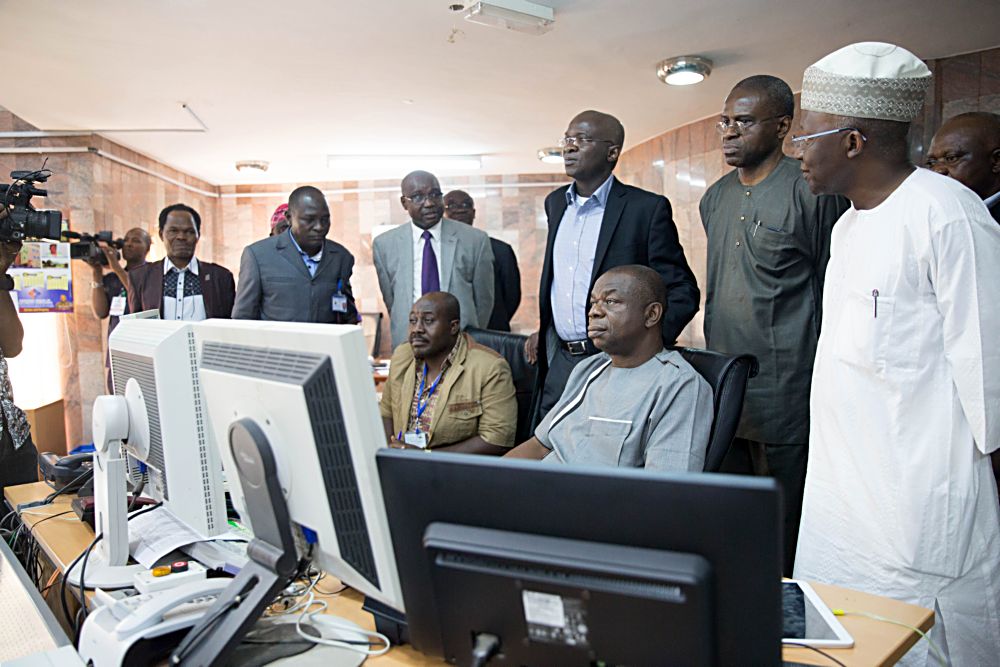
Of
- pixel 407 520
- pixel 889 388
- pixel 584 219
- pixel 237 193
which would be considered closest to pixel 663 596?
pixel 407 520

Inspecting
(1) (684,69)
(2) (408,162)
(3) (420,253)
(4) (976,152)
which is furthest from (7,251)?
(2) (408,162)

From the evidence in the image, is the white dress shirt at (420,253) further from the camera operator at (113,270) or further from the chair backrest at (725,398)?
the camera operator at (113,270)

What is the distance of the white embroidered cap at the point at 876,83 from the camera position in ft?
5.48

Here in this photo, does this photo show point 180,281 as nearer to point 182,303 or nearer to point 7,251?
point 182,303

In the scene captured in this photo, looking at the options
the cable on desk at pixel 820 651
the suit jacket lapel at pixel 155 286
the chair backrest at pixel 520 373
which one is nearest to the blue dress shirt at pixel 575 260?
the chair backrest at pixel 520 373

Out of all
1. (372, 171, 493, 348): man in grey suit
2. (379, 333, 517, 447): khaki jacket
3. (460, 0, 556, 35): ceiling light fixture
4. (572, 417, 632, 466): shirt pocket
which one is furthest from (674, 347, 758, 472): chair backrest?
(460, 0, 556, 35): ceiling light fixture

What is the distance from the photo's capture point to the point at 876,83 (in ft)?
5.48

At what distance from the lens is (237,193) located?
9.27m

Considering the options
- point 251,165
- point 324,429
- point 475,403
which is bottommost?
point 475,403

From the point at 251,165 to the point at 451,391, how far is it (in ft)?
18.3

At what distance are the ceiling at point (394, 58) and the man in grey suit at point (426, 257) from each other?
→ 0.99m

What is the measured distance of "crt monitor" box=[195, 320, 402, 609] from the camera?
98 cm

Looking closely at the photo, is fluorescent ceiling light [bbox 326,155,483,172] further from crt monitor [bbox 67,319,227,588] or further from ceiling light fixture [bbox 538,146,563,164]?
crt monitor [bbox 67,319,227,588]

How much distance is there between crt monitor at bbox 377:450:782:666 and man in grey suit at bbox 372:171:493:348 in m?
2.78
